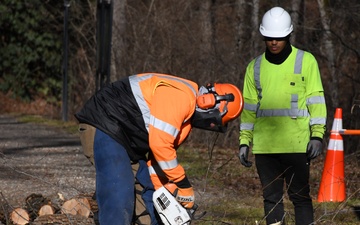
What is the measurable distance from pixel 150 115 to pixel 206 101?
37 centimetres

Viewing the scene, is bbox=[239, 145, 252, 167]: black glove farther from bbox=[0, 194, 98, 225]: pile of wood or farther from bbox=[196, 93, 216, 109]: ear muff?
bbox=[196, 93, 216, 109]: ear muff

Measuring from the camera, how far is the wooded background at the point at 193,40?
18484mm

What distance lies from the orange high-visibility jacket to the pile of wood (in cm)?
145

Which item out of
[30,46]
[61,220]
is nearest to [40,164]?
[61,220]

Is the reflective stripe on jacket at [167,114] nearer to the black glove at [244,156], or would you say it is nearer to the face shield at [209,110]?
the face shield at [209,110]

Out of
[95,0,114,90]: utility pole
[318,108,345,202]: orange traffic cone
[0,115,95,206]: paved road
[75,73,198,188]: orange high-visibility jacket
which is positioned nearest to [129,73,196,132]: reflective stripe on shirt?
[75,73,198,188]: orange high-visibility jacket

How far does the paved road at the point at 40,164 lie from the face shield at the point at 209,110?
1.64 metres

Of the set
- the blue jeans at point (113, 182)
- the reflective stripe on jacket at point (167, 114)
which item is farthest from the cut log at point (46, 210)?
the reflective stripe on jacket at point (167, 114)

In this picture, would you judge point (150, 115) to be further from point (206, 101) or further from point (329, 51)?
point (329, 51)

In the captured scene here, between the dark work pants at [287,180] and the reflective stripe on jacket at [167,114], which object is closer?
the reflective stripe on jacket at [167,114]

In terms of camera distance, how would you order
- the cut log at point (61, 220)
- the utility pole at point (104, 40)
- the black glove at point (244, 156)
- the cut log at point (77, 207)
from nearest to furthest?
the black glove at point (244, 156) → the cut log at point (61, 220) → the cut log at point (77, 207) → the utility pole at point (104, 40)

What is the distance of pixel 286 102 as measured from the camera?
7977 mm

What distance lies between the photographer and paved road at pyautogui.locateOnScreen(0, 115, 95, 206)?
10742mm

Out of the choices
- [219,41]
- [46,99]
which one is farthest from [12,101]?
[219,41]
